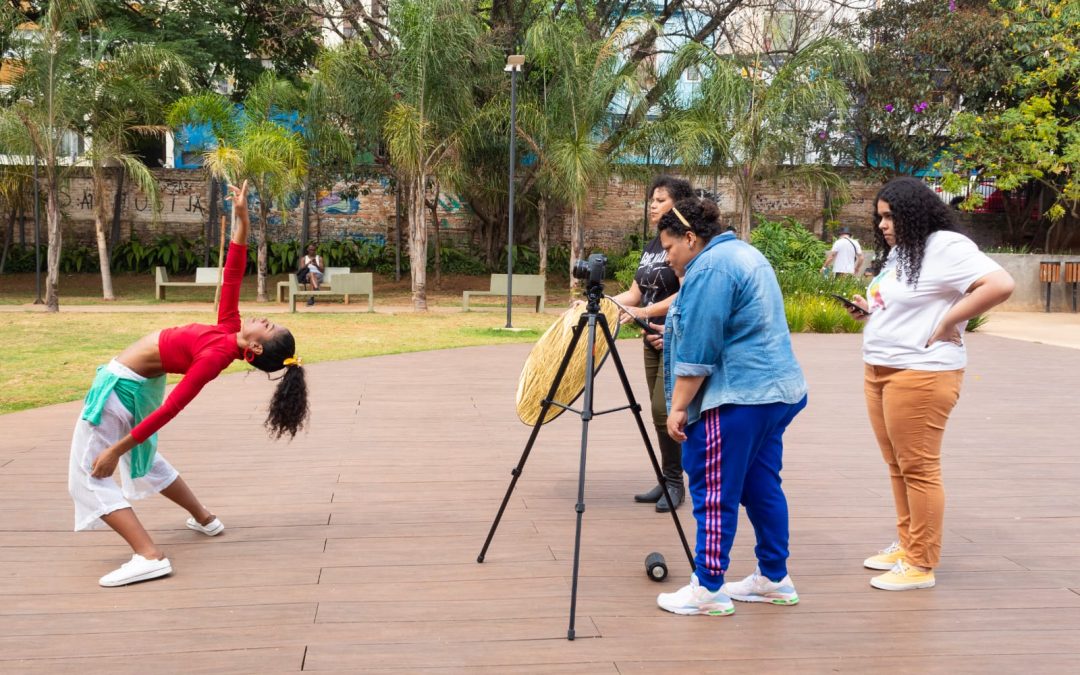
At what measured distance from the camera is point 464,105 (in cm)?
2050

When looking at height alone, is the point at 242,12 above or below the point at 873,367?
above

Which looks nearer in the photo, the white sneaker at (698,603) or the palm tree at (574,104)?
the white sneaker at (698,603)

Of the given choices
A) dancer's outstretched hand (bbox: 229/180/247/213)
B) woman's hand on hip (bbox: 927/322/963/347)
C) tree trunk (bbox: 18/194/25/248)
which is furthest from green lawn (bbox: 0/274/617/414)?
woman's hand on hip (bbox: 927/322/963/347)

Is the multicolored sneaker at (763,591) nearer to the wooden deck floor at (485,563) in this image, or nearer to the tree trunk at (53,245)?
the wooden deck floor at (485,563)

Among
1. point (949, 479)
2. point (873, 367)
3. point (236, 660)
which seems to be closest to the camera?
point (236, 660)

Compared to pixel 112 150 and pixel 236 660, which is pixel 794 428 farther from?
pixel 112 150

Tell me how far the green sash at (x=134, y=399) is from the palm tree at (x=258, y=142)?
16611mm

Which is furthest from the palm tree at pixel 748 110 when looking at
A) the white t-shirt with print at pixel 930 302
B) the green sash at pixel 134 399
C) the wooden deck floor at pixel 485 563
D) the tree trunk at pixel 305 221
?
the green sash at pixel 134 399

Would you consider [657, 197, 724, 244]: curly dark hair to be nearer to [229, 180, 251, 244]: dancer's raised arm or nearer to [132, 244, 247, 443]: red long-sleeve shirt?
[132, 244, 247, 443]: red long-sleeve shirt

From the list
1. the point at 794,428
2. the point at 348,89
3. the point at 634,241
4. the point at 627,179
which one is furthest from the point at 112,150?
the point at 794,428

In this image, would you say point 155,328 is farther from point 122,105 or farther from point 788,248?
point 788,248

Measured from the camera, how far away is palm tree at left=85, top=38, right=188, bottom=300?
20969mm

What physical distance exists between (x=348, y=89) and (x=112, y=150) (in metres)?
4.94

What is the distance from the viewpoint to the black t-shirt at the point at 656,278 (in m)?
5.34
